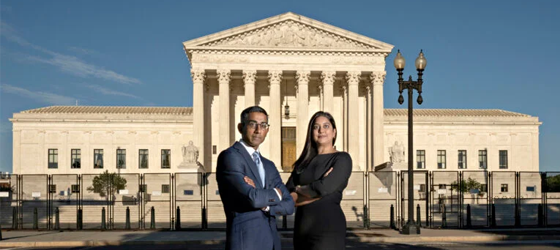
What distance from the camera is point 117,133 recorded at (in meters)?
75.9

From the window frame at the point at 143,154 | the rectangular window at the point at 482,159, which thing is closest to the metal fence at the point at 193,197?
the window frame at the point at 143,154

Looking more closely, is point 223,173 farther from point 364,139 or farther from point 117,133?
point 117,133

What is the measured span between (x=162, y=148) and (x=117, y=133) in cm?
556

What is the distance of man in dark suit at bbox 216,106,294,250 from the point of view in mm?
6422

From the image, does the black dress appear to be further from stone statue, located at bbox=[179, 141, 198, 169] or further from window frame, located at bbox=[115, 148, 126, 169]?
window frame, located at bbox=[115, 148, 126, 169]

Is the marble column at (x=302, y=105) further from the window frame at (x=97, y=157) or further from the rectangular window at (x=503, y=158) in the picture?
the rectangular window at (x=503, y=158)

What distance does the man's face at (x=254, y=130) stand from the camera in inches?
268

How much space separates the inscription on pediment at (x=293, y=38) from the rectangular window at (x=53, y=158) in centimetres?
2804

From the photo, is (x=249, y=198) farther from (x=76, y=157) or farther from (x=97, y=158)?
(x=76, y=157)

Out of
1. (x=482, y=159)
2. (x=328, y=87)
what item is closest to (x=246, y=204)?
(x=328, y=87)

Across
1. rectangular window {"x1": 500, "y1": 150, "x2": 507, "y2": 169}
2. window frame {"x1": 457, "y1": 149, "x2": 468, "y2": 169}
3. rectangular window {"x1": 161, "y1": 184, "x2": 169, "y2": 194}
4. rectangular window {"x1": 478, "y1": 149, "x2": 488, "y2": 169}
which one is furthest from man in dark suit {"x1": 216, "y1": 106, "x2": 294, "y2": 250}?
rectangular window {"x1": 500, "y1": 150, "x2": 507, "y2": 169}

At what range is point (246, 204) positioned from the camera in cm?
643

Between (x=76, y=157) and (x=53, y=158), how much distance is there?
2581mm

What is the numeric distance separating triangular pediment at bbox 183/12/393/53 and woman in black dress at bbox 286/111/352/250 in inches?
2110
